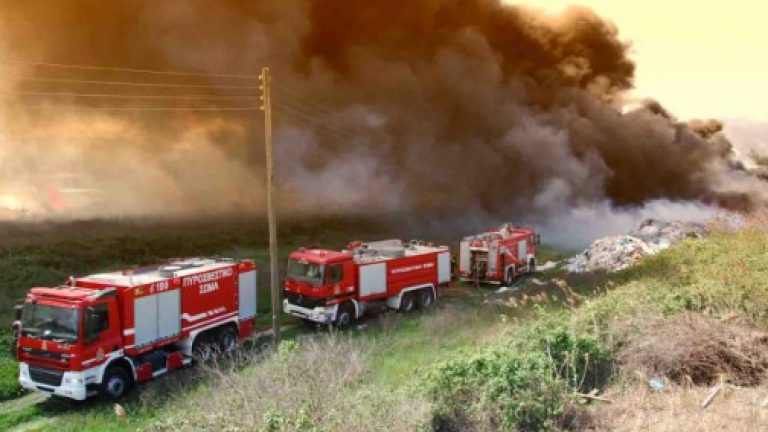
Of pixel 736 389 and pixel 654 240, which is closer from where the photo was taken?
pixel 736 389

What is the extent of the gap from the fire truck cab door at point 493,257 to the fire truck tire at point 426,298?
4.55 m

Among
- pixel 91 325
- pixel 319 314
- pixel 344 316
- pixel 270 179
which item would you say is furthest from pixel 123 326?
pixel 344 316

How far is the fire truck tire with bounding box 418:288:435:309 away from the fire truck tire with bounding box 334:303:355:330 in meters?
3.48

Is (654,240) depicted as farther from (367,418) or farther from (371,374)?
(367,418)

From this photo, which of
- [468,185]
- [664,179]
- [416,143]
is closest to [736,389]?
[416,143]

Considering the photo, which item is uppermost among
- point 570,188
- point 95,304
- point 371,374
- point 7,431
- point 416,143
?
point 416,143

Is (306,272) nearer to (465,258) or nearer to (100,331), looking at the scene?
(100,331)

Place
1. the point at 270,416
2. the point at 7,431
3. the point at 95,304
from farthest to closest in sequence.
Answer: the point at 95,304 < the point at 7,431 < the point at 270,416

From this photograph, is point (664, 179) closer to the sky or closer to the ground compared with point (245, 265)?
closer to the sky

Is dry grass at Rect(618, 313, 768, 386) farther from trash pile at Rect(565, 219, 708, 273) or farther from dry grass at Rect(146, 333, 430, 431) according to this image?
trash pile at Rect(565, 219, 708, 273)

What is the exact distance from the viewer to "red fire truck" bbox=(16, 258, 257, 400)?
1203 cm

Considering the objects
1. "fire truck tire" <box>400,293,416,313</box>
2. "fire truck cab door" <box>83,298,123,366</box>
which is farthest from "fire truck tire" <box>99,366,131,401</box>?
"fire truck tire" <box>400,293,416,313</box>

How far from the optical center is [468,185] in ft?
120

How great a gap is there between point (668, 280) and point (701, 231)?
1546cm
